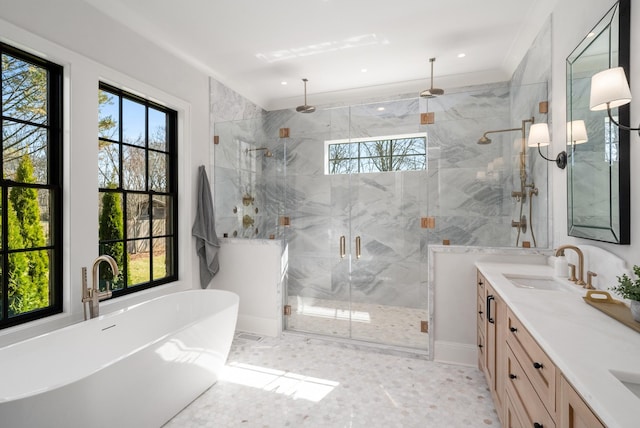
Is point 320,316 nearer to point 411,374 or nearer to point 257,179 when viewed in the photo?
point 411,374

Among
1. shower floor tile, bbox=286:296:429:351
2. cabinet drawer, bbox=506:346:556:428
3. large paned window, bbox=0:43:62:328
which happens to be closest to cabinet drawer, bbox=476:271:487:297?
shower floor tile, bbox=286:296:429:351

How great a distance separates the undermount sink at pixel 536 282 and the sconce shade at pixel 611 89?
1.11 metres

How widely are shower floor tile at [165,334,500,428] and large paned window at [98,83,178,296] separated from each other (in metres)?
1.15

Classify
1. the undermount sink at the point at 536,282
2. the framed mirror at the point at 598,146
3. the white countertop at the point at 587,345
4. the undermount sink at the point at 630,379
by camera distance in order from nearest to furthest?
the white countertop at the point at 587,345 < the undermount sink at the point at 630,379 < the framed mirror at the point at 598,146 < the undermount sink at the point at 536,282

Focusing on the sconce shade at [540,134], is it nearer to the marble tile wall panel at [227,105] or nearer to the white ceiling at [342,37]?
the white ceiling at [342,37]

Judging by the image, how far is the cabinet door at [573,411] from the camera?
77cm

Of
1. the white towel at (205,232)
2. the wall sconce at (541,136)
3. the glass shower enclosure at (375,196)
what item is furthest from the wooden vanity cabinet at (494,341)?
the white towel at (205,232)

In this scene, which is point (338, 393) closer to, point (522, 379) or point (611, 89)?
point (522, 379)

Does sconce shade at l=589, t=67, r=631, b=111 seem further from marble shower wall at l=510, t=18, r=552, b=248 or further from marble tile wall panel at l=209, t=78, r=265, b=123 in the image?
marble tile wall panel at l=209, t=78, r=265, b=123

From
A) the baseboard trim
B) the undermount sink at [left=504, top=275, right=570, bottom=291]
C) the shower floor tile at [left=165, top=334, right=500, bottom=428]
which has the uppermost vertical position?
the undermount sink at [left=504, top=275, right=570, bottom=291]

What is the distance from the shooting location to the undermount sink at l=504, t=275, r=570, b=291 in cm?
204

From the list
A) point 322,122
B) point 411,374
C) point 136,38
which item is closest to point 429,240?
point 411,374

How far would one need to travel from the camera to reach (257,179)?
3.64m

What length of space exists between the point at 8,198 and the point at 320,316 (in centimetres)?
268
